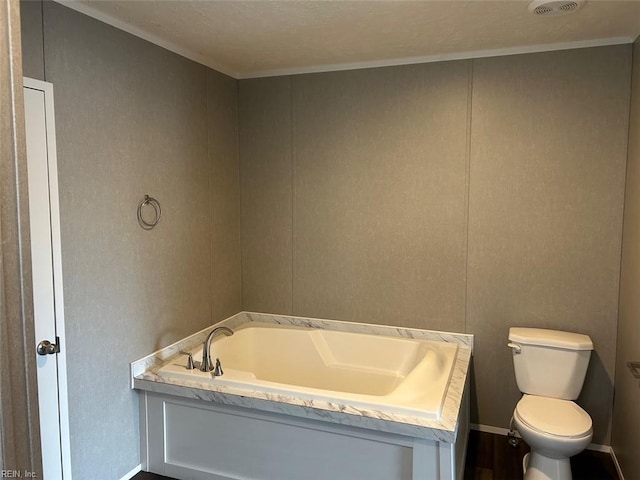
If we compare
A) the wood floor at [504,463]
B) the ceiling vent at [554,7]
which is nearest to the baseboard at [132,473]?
the wood floor at [504,463]

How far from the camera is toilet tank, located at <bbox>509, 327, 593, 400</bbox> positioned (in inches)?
104

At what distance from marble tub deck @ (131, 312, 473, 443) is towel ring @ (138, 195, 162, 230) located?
758 mm

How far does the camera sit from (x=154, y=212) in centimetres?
268

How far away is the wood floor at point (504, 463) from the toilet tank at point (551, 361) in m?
0.41

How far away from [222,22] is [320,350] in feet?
6.99

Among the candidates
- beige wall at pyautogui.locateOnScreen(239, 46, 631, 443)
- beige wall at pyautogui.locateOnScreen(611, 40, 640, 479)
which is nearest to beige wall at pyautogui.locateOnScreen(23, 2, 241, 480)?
beige wall at pyautogui.locateOnScreen(239, 46, 631, 443)

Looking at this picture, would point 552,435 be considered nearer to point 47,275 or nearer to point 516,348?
point 516,348

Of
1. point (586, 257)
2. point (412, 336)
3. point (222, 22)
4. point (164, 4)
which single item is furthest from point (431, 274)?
point (164, 4)

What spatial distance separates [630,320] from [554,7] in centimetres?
163

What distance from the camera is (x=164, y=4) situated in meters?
2.17

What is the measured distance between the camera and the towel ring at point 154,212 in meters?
2.59

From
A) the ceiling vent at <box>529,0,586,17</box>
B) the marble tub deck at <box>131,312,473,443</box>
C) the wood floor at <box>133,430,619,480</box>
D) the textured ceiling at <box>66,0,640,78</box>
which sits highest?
the textured ceiling at <box>66,0,640,78</box>

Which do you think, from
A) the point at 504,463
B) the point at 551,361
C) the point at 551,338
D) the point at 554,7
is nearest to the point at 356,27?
the point at 554,7

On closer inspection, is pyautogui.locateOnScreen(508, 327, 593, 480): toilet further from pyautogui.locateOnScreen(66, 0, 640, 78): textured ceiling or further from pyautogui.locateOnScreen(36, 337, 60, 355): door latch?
pyautogui.locateOnScreen(36, 337, 60, 355): door latch
